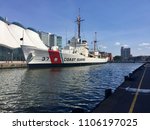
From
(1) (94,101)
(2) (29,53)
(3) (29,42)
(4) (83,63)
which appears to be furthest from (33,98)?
(3) (29,42)

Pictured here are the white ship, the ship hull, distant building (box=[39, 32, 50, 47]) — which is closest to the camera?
the ship hull

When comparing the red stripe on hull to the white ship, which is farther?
the red stripe on hull

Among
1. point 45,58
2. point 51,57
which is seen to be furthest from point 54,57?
point 45,58

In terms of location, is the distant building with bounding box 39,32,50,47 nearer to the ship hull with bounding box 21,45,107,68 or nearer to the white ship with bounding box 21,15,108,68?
the white ship with bounding box 21,15,108,68

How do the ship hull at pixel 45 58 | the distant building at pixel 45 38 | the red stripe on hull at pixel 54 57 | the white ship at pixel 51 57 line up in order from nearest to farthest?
the ship hull at pixel 45 58 → the white ship at pixel 51 57 → the red stripe on hull at pixel 54 57 → the distant building at pixel 45 38

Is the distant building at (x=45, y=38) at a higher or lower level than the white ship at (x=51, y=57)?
higher

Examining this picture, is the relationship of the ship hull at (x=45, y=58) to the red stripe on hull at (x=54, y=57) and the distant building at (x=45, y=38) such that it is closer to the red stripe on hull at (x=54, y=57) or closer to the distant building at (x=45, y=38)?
the red stripe on hull at (x=54, y=57)

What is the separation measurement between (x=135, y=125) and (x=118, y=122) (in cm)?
57

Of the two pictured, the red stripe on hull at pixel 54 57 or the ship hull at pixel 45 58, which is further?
the red stripe on hull at pixel 54 57

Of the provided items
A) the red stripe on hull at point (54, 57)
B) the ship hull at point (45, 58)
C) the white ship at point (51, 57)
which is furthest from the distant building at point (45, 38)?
the red stripe on hull at point (54, 57)

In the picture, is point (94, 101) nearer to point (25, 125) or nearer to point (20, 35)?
point (25, 125)

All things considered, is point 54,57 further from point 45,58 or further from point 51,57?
point 45,58

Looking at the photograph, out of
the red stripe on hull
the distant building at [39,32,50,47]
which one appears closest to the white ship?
the red stripe on hull

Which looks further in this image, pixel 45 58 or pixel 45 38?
pixel 45 38
